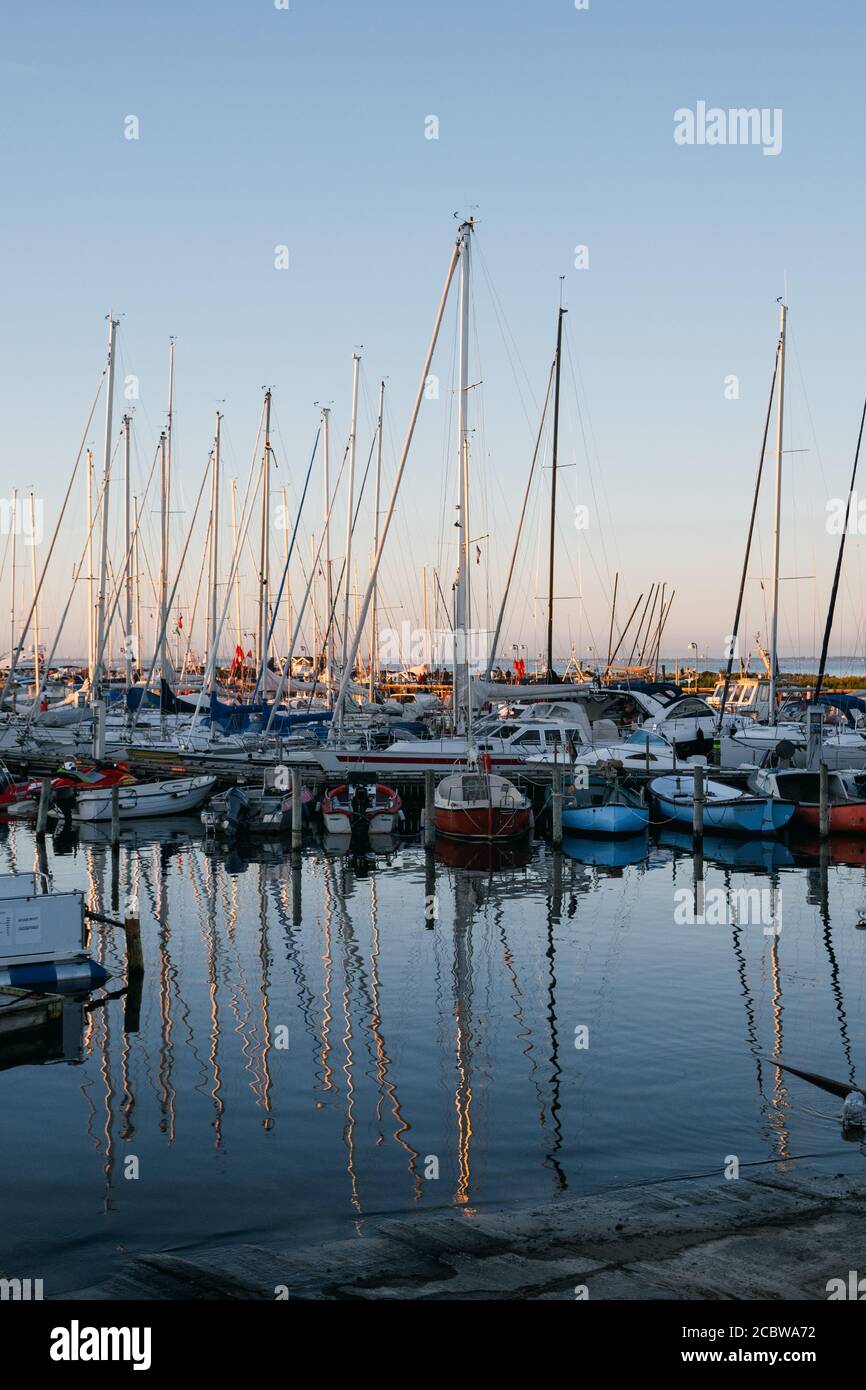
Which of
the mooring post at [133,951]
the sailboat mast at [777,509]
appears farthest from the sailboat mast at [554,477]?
the mooring post at [133,951]

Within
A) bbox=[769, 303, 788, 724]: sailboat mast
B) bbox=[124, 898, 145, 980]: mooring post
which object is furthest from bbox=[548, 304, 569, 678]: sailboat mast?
bbox=[124, 898, 145, 980]: mooring post

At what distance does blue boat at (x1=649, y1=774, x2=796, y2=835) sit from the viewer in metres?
40.7

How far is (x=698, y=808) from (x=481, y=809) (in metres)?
6.72

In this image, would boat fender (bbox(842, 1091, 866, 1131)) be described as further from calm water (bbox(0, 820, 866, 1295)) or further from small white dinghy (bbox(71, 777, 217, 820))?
small white dinghy (bbox(71, 777, 217, 820))

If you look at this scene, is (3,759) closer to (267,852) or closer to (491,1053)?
(267,852)

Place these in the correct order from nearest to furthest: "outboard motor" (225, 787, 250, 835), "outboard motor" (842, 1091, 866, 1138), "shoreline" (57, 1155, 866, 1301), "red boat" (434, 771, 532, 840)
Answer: "shoreline" (57, 1155, 866, 1301)
"outboard motor" (842, 1091, 866, 1138)
"red boat" (434, 771, 532, 840)
"outboard motor" (225, 787, 250, 835)

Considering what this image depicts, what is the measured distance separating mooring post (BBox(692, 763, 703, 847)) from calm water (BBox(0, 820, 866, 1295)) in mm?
6455

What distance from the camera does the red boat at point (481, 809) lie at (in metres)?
39.3

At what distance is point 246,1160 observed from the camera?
575 inches

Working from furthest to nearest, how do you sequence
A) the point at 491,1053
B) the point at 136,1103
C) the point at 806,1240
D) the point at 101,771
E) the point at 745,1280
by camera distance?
the point at 101,771 → the point at 491,1053 → the point at 136,1103 → the point at 806,1240 → the point at 745,1280

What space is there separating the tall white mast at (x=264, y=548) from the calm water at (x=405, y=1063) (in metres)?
23.0

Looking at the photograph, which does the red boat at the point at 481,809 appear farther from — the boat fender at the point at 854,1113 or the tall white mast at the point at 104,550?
the boat fender at the point at 854,1113

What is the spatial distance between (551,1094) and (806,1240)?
6.55 metres
